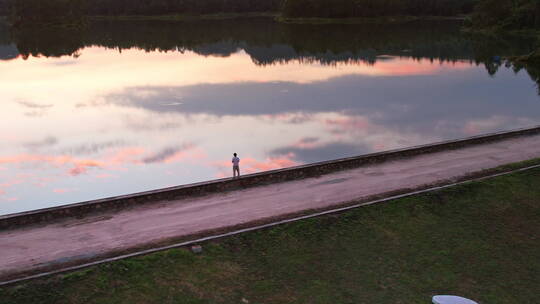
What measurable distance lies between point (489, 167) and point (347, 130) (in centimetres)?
1307

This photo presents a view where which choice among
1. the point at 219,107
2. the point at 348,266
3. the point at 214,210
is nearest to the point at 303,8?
the point at 219,107

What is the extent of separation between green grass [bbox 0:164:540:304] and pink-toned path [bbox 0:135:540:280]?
1.37 metres

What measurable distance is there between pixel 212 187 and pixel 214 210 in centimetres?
198

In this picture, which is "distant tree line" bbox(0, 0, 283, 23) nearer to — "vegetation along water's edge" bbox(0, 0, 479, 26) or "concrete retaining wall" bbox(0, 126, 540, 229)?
"vegetation along water's edge" bbox(0, 0, 479, 26)

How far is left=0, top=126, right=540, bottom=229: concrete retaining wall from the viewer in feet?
64.4

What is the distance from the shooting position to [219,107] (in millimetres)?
46031

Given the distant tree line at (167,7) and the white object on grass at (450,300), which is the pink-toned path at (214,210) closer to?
the white object on grass at (450,300)

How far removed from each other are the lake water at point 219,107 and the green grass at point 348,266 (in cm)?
1019

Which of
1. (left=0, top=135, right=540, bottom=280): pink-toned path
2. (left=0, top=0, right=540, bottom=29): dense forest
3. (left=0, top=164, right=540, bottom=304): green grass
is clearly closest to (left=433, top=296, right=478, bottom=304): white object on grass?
(left=0, top=164, right=540, bottom=304): green grass

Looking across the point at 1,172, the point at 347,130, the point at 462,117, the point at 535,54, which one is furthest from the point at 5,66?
the point at 535,54

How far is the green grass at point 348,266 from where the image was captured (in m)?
15.8

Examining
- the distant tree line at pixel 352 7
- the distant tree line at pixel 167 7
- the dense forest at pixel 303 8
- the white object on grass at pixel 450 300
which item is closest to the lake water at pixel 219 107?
the white object on grass at pixel 450 300

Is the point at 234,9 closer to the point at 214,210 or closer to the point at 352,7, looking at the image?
the point at 352,7

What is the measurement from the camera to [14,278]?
1584 centimetres
